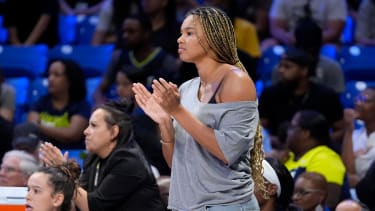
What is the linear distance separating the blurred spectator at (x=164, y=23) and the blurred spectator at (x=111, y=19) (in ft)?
0.85

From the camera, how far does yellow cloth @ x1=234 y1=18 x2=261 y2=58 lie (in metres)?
9.30

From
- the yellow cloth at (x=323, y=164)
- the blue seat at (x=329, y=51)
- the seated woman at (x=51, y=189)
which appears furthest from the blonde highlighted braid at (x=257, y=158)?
the blue seat at (x=329, y=51)

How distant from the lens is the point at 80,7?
10789 mm

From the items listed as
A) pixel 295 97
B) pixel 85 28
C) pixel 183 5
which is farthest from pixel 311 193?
pixel 85 28

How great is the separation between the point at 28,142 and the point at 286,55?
2292 millimetres

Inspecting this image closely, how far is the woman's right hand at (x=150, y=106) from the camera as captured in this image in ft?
14.2

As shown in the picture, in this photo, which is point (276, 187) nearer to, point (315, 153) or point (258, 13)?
point (315, 153)

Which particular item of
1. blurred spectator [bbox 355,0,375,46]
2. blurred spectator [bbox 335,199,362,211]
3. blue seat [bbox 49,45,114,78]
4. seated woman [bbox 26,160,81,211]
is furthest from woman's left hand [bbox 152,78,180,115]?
blurred spectator [bbox 355,0,375,46]

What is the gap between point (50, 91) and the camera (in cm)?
819

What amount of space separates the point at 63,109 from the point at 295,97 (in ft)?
5.86

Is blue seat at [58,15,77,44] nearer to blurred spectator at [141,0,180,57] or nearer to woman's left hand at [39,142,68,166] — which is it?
blurred spectator at [141,0,180,57]

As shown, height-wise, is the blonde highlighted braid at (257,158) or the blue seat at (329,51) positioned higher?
the blonde highlighted braid at (257,158)

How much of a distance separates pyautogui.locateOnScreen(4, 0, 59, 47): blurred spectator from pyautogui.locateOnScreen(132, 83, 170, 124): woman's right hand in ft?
19.1

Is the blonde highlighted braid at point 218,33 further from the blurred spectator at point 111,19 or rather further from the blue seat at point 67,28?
the blue seat at point 67,28
